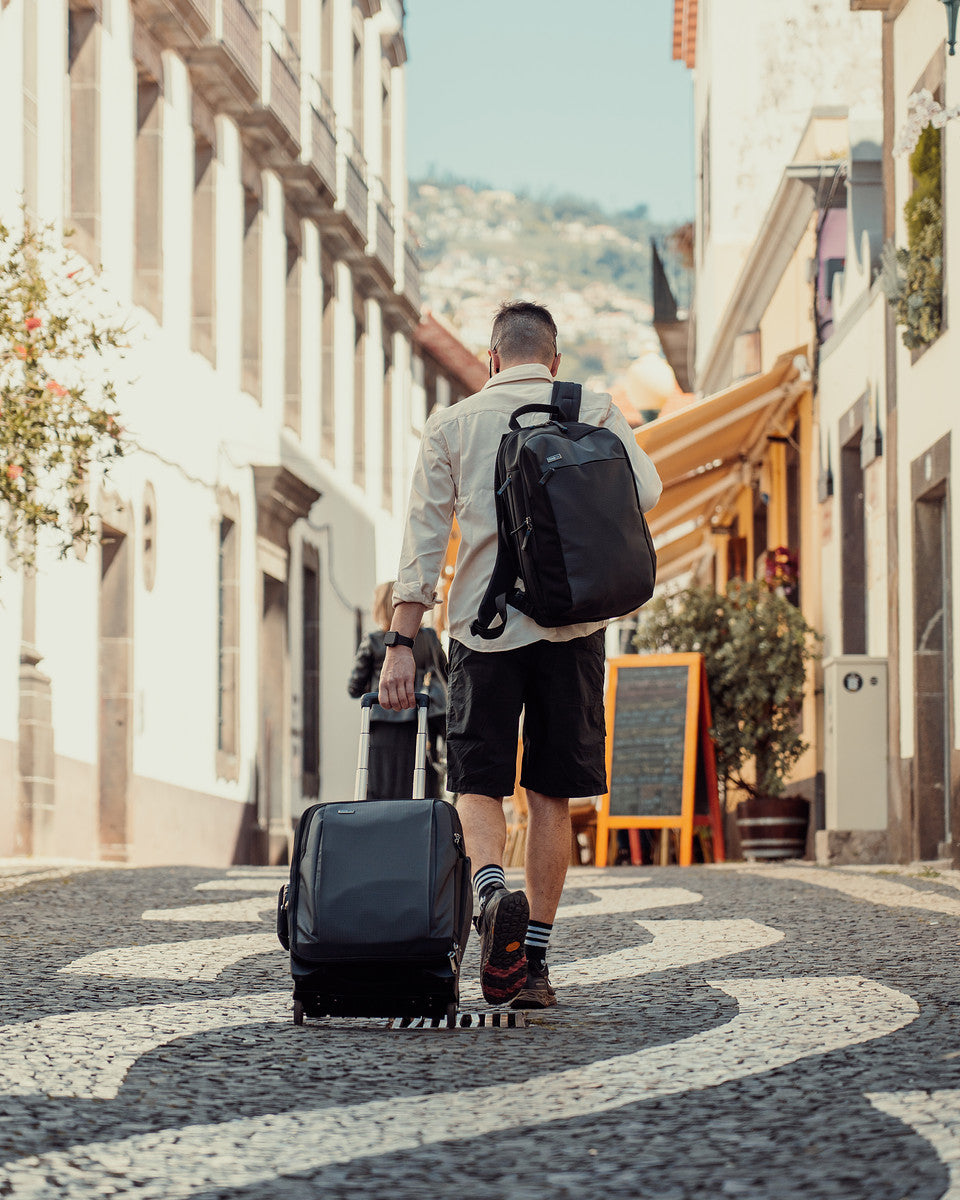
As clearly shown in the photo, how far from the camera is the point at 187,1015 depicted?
467 centimetres

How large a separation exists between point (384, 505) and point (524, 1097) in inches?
973

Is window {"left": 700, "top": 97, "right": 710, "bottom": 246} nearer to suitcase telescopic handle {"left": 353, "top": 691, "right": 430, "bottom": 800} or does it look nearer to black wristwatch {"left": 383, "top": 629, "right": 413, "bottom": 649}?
suitcase telescopic handle {"left": 353, "top": 691, "right": 430, "bottom": 800}

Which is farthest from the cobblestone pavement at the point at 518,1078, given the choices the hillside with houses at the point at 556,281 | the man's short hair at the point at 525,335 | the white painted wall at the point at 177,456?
the hillside with houses at the point at 556,281

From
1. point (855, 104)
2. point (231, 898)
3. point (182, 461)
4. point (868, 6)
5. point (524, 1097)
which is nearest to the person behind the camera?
point (524, 1097)

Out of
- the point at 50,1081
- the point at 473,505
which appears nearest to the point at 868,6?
the point at 473,505

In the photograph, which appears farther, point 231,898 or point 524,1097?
point 231,898

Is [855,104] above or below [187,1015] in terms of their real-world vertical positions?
above

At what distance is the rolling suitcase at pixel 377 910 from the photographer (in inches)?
172

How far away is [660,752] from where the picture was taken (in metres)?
14.6

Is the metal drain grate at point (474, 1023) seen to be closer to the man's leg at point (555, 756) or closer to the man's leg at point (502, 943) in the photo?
the man's leg at point (502, 943)

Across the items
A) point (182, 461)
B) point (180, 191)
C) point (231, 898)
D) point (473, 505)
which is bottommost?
point (231, 898)

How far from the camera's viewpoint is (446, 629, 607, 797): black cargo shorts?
496 centimetres

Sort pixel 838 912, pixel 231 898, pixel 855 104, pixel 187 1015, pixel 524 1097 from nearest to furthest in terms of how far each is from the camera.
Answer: pixel 524 1097 → pixel 187 1015 → pixel 838 912 → pixel 231 898 → pixel 855 104

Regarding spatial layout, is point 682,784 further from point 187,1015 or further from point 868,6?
point 187,1015
